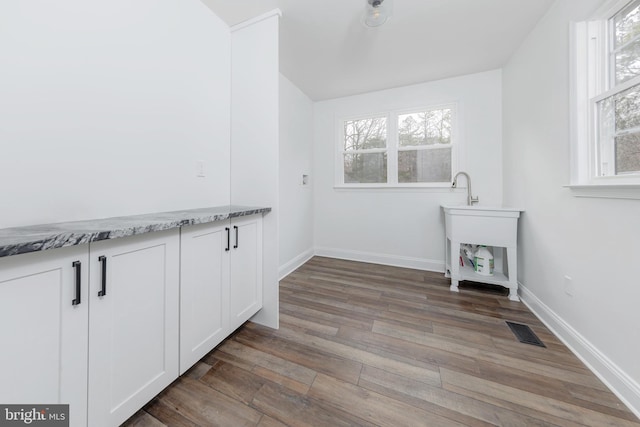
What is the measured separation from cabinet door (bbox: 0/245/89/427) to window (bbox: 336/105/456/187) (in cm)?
309

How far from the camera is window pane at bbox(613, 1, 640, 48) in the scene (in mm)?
1292

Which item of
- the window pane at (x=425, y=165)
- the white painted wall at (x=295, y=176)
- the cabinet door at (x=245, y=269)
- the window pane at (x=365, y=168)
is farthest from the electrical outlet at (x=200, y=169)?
the window pane at (x=425, y=165)

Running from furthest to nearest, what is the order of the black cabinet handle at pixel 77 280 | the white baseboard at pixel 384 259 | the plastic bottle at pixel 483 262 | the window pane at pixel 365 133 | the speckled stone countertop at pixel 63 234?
the window pane at pixel 365 133
the white baseboard at pixel 384 259
the plastic bottle at pixel 483 262
the black cabinet handle at pixel 77 280
the speckled stone countertop at pixel 63 234

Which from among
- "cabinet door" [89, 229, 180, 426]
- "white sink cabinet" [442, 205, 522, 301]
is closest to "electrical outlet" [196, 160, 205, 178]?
"cabinet door" [89, 229, 180, 426]

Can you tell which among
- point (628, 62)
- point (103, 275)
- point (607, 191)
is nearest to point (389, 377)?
point (103, 275)

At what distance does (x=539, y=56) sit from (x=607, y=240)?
1618 millimetres

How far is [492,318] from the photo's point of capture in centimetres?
195

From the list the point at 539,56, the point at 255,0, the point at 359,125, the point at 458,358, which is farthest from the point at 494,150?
the point at 255,0

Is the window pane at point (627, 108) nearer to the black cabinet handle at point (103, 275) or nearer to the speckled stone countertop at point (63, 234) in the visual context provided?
the speckled stone countertop at point (63, 234)

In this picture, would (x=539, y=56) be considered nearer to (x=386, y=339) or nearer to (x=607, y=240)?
(x=607, y=240)

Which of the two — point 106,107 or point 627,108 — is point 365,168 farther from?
point 106,107

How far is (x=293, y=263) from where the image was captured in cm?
312

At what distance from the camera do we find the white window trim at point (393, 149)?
9.70 feet

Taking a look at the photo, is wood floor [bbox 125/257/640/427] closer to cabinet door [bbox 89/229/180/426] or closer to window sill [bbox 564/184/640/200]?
cabinet door [bbox 89/229/180/426]
